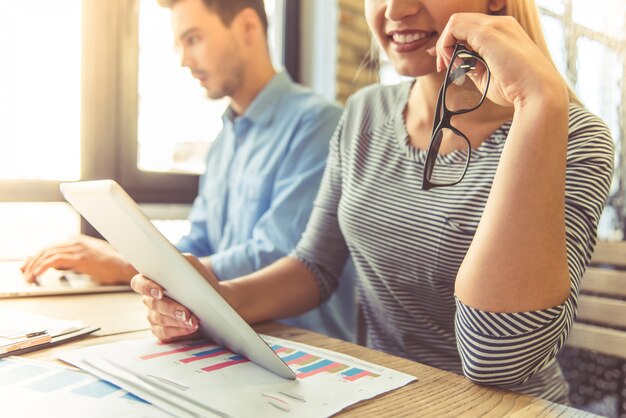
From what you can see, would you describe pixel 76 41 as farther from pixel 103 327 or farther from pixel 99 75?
pixel 103 327

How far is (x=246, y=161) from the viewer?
5.44ft

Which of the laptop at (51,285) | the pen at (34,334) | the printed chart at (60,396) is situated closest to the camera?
the printed chart at (60,396)

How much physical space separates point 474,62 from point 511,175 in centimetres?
18

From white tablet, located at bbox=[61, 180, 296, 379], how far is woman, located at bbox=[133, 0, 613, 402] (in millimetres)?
63

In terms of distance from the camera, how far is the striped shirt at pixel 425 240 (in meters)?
0.64

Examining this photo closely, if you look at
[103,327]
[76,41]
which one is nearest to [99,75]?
[76,41]

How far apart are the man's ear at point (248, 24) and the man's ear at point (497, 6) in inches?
41.8

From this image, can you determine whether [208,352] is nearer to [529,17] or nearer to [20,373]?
[20,373]

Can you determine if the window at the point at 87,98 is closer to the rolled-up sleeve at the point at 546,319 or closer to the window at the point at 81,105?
the window at the point at 81,105

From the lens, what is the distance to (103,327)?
800mm

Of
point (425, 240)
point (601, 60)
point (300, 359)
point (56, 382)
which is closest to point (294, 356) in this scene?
point (300, 359)

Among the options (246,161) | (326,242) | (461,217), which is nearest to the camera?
(461,217)

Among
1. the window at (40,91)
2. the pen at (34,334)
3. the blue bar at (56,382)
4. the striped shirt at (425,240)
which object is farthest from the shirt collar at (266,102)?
the blue bar at (56,382)

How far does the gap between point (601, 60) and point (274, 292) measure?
57.8 inches
